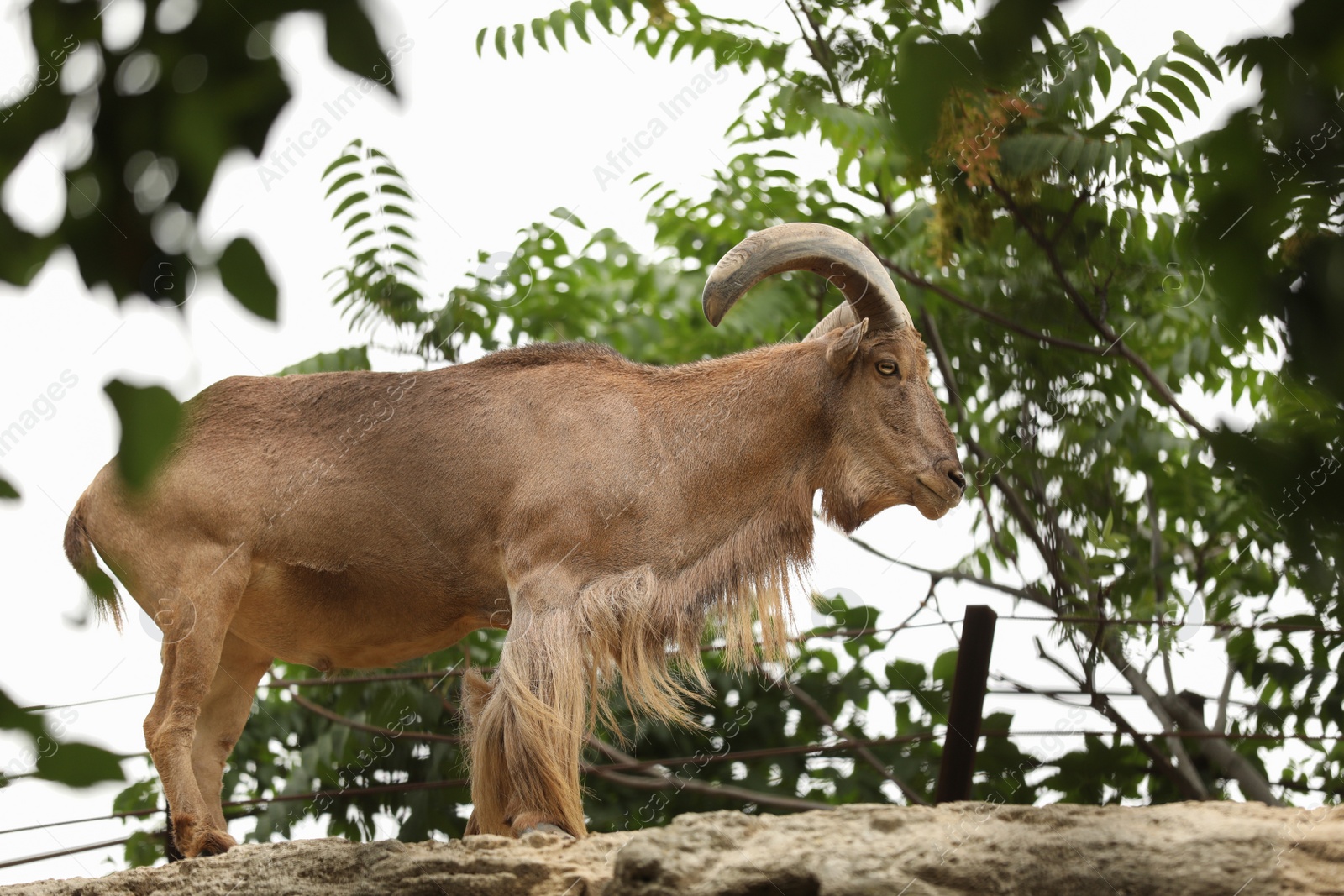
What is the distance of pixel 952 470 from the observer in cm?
603

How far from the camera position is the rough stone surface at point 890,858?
4121 mm

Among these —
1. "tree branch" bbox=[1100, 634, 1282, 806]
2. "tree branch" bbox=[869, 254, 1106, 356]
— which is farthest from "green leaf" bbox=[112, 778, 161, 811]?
"tree branch" bbox=[1100, 634, 1282, 806]

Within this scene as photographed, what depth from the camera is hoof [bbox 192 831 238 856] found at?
5.45 m

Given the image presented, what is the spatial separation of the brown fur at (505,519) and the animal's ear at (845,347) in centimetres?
1

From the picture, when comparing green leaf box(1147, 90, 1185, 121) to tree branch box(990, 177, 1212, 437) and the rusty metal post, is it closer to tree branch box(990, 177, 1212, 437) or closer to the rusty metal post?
tree branch box(990, 177, 1212, 437)

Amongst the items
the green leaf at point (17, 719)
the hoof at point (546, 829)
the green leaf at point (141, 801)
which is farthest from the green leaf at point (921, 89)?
the green leaf at point (141, 801)

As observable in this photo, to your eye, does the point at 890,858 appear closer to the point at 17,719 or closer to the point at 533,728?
the point at 533,728

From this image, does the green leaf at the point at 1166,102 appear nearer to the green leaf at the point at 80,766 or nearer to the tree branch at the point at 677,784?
the tree branch at the point at 677,784

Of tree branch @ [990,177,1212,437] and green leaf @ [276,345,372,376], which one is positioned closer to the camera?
tree branch @ [990,177,1212,437]

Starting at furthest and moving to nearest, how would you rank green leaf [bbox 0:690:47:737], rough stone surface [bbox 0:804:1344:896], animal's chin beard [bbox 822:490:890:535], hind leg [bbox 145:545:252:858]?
animal's chin beard [bbox 822:490:890:535]
hind leg [bbox 145:545:252:858]
rough stone surface [bbox 0:804:1344:896]
green leaf [bbox 0:690:47:737]

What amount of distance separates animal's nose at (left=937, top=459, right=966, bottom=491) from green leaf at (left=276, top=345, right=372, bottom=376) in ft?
14.6

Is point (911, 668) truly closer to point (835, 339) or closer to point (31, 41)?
point (835, 339)

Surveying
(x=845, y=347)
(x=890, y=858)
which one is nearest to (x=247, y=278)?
(x=890, y=858)

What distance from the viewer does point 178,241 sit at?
1802 millimetres
